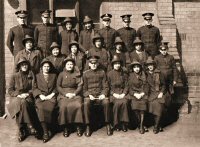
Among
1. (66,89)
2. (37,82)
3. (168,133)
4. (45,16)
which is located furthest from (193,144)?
(45,16)

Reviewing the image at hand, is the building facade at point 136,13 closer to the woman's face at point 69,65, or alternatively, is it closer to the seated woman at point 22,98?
the seated woman at point 22,98

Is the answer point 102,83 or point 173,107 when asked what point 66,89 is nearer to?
point 102,83

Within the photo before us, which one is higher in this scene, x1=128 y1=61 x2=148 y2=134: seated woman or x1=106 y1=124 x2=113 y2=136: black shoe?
x1=128 y1=61 x2=148 y2=134: seated woman

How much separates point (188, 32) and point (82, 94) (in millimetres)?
4773

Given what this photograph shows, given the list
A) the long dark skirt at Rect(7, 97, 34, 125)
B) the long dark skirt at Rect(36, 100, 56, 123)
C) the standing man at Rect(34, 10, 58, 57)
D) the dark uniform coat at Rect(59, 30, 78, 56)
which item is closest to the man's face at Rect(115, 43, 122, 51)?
the dark uniform coat at Rect(59, 30, 78, 56)

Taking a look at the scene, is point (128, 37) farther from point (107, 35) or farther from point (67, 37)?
point (67, 37)

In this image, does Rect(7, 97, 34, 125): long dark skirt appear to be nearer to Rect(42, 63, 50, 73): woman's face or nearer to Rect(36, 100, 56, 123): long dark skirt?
Rect(36, 100, 56, 123): long dark skirt

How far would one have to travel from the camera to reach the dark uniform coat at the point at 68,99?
9211 mm

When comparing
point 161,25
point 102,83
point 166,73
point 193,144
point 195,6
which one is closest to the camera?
point 193,144

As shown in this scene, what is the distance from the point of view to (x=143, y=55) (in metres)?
10.4

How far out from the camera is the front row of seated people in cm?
922

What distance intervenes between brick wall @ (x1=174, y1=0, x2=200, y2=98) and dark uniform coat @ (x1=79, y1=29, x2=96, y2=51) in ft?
11.0

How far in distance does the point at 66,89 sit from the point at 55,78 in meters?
0.36

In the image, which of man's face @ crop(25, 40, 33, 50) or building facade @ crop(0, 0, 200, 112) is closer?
man's face @ crop(25, 40, 33, 50)
